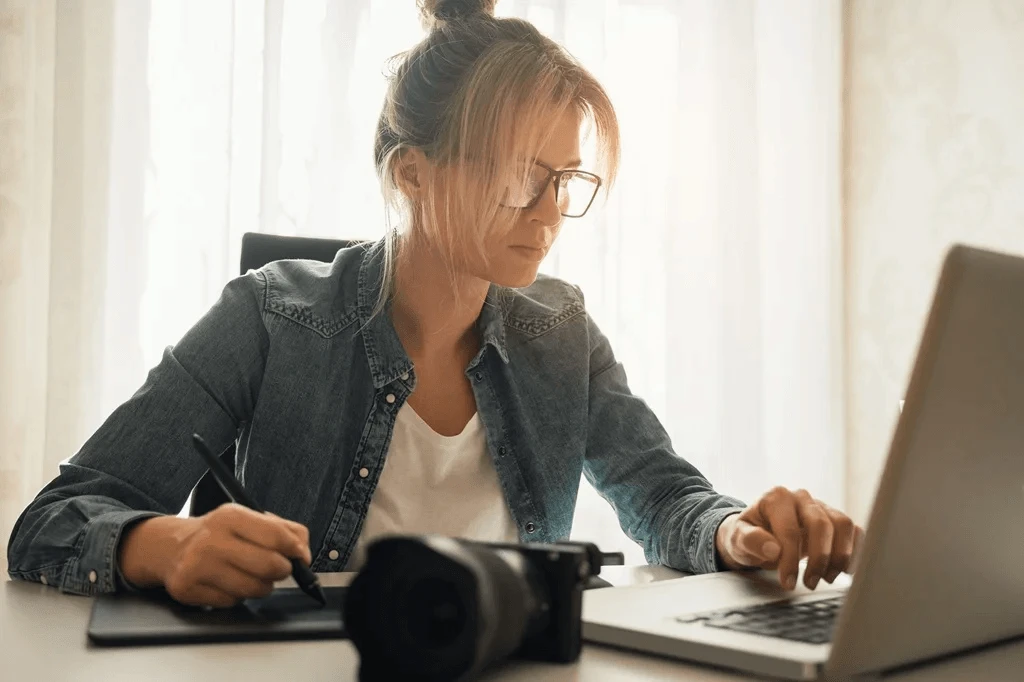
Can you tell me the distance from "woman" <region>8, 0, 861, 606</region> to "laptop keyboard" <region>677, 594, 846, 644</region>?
25 centimetres

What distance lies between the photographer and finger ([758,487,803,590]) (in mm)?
796

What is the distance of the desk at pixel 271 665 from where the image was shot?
0.51 meters

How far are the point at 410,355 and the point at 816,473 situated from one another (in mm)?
1725

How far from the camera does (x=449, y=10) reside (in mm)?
1255

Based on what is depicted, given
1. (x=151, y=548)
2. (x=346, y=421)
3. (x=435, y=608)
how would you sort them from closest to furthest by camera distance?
1. (x=435, y=608)
2. (x=151, y=548)
3. (x=346, y=421)

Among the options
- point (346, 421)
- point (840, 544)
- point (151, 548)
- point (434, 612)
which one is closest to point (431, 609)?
point (434, 612)

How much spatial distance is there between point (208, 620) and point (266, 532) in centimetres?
7

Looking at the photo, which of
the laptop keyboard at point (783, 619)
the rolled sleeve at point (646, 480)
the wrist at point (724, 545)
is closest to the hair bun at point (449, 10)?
the rolled sleeve at point (646, 480)

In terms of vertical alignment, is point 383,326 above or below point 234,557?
above

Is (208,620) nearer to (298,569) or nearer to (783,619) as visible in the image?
(298,569)

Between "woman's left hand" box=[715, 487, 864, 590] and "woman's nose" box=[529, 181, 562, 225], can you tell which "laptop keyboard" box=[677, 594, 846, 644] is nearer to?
"woman's left hand" box=[715, 487, 864, 590]

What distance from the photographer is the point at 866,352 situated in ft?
8.73

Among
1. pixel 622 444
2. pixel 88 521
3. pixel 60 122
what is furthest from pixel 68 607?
pixel 60 122

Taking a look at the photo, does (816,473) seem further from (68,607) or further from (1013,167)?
(68,607)
